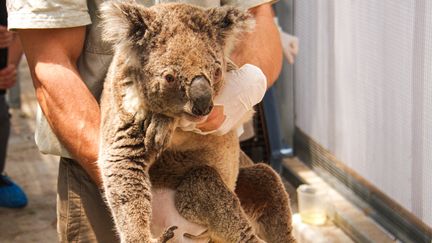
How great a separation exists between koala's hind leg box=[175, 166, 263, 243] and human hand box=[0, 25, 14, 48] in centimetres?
290

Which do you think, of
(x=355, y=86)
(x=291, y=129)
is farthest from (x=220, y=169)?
(x=291, y=129)

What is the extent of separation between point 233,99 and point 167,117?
0.22 metres

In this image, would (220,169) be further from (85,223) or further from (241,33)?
(85,223)

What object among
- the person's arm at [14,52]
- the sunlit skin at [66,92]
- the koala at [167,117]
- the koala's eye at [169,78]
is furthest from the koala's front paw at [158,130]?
the person's arm at [14,52]

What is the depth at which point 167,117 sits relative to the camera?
1.87 m

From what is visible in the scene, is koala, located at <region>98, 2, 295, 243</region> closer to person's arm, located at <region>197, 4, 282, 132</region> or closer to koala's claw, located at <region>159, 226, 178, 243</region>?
koala's claw, located at <region>159, 226, 178, 243</region>

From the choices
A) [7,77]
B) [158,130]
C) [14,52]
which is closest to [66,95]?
[158,130]

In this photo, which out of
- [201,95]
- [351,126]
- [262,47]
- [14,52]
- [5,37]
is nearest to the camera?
[201,95]

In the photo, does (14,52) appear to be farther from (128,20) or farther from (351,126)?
(128,20)

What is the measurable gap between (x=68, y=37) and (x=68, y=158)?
382 mm

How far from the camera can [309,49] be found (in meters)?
4.48

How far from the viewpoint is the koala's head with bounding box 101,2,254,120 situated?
1729 mm

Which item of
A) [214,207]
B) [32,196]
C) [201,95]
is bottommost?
[32,196]

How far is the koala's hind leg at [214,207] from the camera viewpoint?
78.5 inches
